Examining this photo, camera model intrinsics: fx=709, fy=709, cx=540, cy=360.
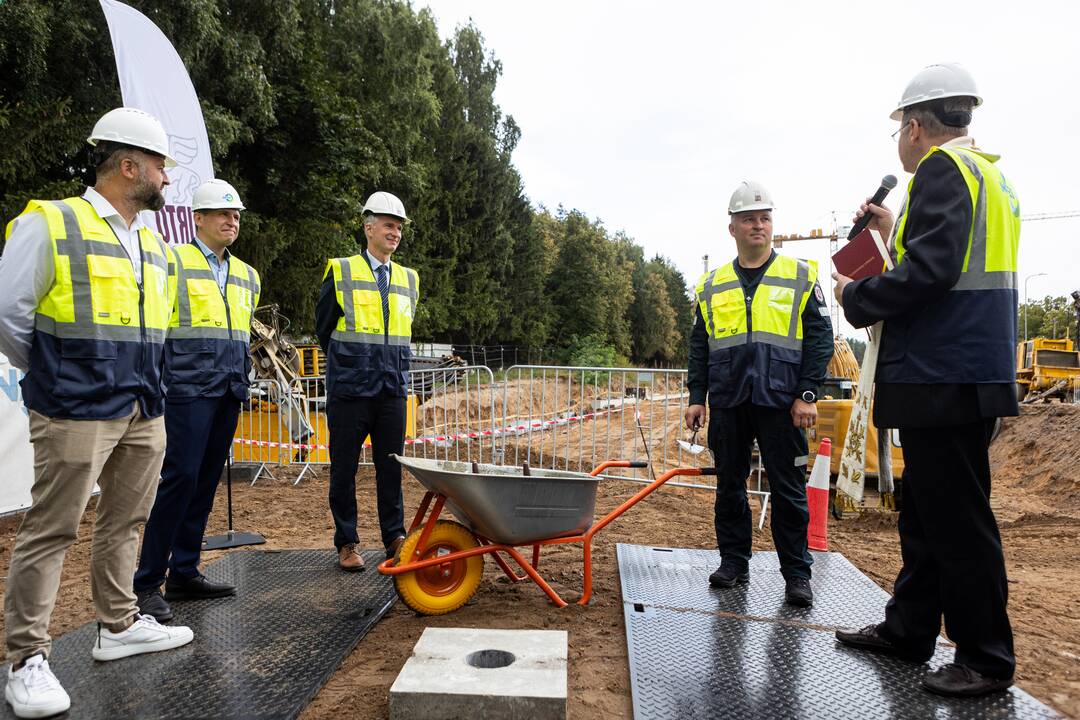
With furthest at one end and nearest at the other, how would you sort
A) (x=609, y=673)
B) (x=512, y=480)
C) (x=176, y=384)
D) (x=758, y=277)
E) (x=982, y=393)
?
(x=758, y=277) → (x=176, y=384) → (x=512, y=480) → (x=609, y=673) → (x=982, y=393)

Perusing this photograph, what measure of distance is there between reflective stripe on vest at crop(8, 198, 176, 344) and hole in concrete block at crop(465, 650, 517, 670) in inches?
69.9

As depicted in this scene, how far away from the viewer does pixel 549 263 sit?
41125 mm

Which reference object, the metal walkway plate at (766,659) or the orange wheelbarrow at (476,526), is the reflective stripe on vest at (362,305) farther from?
the metal walkway plate at (766,659)

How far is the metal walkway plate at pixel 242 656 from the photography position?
252 cm

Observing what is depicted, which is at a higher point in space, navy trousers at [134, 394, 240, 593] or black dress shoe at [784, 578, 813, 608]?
navy trousers at [134, 394, 240, 593]

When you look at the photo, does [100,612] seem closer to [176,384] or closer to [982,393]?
[176,384]

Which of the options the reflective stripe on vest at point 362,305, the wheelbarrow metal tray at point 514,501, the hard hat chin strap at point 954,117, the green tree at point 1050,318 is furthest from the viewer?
the green tree at point 1050,318

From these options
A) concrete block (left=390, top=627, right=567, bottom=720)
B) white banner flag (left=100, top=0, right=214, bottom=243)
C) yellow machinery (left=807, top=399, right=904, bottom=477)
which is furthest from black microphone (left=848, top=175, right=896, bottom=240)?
white banner flag (left=100, top=0, right=214, bottom=243)

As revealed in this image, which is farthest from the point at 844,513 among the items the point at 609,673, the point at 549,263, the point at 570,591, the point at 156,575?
the point at 549,263

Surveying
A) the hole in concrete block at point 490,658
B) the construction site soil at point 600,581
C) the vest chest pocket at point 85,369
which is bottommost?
the construction site soil at point 600,581

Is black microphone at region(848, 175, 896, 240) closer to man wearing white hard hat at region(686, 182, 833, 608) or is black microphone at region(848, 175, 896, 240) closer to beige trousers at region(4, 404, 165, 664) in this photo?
man wearing white hard hat at region(686, 182, 833, 608)

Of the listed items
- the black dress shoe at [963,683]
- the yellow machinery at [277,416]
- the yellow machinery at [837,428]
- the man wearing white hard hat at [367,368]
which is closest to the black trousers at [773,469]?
the black dress shoe at [963,683]

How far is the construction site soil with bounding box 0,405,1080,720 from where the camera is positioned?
2.75 metres

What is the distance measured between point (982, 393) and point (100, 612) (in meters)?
3.49
